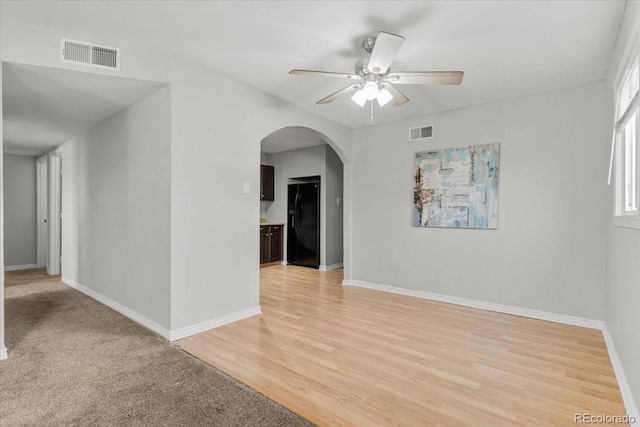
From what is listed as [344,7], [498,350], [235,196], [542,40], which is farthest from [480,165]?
[235,196]

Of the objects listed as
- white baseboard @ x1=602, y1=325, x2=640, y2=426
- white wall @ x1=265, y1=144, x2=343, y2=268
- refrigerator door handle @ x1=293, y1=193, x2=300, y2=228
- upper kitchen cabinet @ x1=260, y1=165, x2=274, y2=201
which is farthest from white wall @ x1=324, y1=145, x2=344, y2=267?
white baseboard @ x1=602, y1=325, x2=640, y2=426

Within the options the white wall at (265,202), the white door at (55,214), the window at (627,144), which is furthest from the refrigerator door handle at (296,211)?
the window at (627,144)

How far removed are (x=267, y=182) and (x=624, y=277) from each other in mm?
6134

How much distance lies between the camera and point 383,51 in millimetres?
2211

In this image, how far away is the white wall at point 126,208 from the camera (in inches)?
117

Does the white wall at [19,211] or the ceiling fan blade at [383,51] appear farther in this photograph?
the white wall at [19,211]

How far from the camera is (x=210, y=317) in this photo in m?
3.16

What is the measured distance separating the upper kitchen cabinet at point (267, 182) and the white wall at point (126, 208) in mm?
3369

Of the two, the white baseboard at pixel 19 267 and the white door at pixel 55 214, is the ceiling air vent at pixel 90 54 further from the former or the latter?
the white baseboard at pixel 19 267

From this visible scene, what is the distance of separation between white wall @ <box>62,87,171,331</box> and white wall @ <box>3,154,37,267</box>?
2678 millimetres

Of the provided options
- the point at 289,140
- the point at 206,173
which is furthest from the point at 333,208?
the point at 206,173

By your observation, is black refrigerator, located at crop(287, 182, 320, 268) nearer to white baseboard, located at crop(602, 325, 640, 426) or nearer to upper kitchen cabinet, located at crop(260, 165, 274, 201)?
upper kitchen cabinet, located at crop(260, 165, 274, 201)

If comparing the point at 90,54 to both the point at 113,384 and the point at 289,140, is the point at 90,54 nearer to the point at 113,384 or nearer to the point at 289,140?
the point at 113,384

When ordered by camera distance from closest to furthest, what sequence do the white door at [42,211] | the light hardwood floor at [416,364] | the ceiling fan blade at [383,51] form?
the light hardwood floor at [416,364] < the ceiling fan blade at [383,51] < the white door at [42,211]
